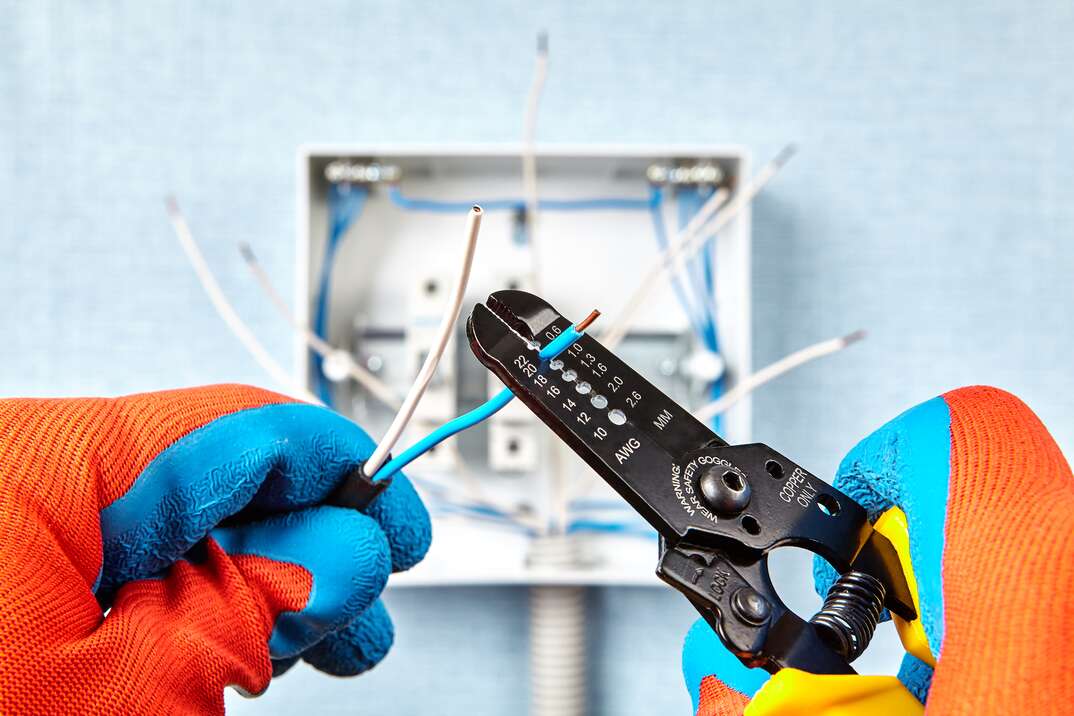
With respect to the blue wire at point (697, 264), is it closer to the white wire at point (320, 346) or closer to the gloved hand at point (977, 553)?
the white wire at point (320, 346)

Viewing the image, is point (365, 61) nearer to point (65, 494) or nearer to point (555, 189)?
point (555, 189)

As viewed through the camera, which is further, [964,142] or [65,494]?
[964,142]

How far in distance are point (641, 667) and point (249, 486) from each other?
727 mm

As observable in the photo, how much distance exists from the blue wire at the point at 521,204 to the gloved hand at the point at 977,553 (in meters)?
0.64

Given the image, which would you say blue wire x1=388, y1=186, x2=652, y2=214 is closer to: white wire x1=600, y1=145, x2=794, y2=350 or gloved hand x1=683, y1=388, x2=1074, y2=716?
white wire x1=600, y1=145, x2=794, y2=350

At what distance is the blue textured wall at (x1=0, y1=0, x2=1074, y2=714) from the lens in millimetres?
971

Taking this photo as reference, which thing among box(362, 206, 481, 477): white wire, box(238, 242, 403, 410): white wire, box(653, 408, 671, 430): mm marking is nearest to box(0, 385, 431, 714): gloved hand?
box(362, 206, 481, 477): white wire

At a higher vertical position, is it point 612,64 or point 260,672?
point 612,64

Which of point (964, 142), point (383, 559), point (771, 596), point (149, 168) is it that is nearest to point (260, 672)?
point (383, 559)

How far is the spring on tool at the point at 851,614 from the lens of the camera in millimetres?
305

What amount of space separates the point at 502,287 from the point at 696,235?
0.24 meters

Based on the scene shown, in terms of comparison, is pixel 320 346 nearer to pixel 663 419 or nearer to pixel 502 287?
pixel 502 287

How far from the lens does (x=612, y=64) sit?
0.97 metres

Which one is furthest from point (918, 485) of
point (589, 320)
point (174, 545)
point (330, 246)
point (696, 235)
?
point (330, 246)
